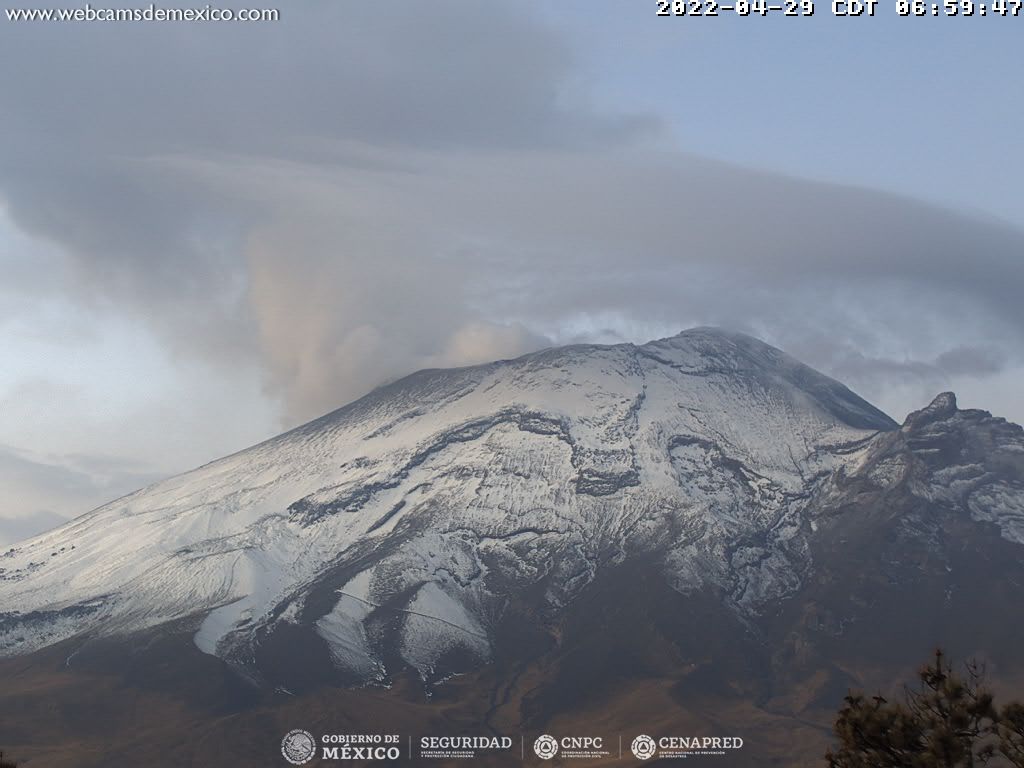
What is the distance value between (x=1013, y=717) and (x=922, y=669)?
330 cm

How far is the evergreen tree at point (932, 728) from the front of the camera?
4591 cm

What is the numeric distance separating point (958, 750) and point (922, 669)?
3278 mm

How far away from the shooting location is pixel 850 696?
50375mm

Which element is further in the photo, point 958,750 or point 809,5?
point 809,5

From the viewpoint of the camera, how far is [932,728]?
46812 mm

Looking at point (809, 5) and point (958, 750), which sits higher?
point (809, 5)

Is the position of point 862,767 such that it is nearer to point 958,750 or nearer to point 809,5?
point 958,750

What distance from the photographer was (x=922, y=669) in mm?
48250

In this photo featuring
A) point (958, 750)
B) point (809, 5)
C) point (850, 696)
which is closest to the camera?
point (958, 750)

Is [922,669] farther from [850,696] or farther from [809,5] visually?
[809,5]

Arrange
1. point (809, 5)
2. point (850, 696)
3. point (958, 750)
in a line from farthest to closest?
point (809, 5)
point (850, 696)
point (958, 750)

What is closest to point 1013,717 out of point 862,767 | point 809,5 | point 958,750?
point 958,750

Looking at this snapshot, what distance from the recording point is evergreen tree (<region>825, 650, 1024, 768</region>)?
4591cm

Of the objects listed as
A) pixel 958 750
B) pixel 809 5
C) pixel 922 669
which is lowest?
pixel 958 750
